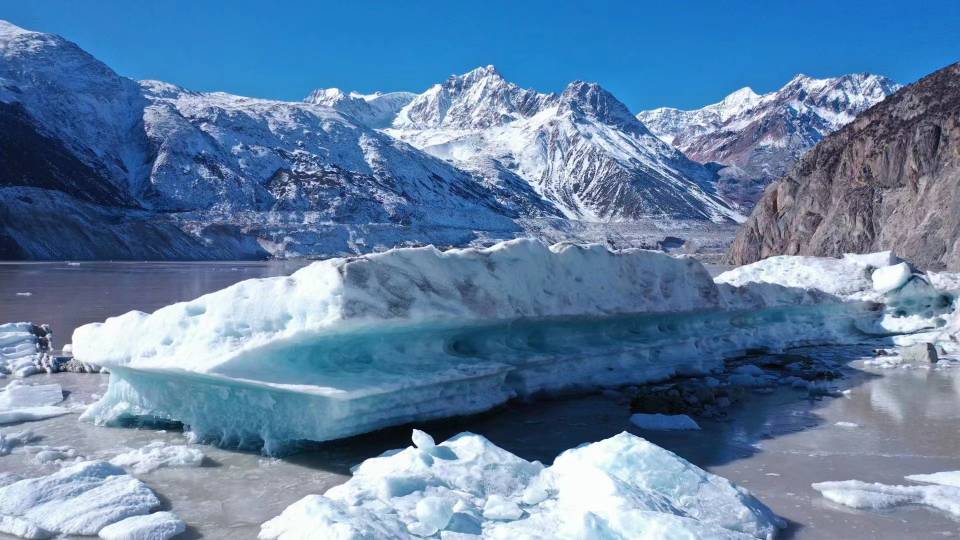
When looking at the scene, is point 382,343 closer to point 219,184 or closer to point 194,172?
point 219,184

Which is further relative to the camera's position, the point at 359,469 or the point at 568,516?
the point at 359,469

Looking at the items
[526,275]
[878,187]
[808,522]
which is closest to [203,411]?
[526,275]

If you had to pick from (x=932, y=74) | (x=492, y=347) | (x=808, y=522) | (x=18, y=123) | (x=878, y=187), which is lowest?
(x=808, y=522)

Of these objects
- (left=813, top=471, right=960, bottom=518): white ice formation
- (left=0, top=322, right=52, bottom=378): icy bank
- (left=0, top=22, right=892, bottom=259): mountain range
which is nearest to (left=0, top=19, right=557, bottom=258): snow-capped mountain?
(left=0, top=22, right=892, bottom=259): mountain range

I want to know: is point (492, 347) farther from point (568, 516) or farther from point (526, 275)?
point (568, 516)

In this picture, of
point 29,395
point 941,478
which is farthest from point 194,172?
point 941,478

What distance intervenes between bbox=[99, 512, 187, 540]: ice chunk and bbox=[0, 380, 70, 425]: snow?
12.5ft

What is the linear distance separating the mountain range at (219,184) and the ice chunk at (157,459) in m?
60.2

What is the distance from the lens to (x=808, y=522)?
4.55 meters

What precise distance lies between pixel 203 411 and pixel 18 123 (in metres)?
100.0

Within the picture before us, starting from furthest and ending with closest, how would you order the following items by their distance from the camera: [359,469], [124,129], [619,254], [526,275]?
1. [124,129]
2. [619,254]
3. [526,275]
4. [359,469]

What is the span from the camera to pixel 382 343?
6930mm

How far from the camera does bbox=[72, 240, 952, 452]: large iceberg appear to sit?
5.95m

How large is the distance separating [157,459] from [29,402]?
10.7 feet
